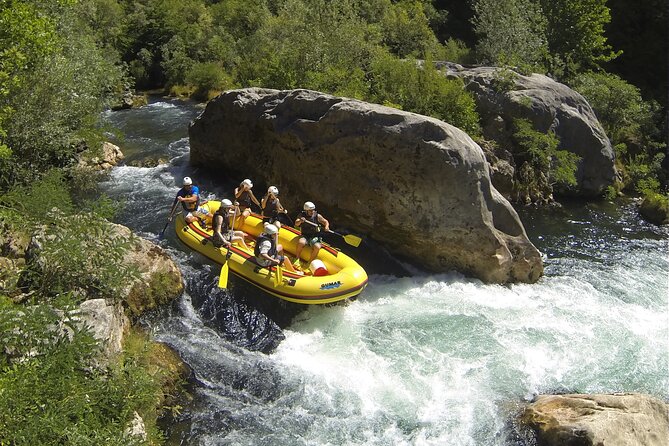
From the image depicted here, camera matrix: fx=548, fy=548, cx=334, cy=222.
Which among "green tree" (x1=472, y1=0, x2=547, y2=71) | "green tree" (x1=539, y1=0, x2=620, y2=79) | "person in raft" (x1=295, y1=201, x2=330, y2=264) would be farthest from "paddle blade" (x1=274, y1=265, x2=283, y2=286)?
"green tree" (x1=539, y1=0, x2=620, y2=79)

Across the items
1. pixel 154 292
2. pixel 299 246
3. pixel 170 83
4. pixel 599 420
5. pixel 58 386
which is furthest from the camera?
pixel 170 83

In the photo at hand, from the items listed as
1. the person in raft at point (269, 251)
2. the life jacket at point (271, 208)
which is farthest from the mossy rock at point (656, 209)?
the person in raft at point (269, 251)

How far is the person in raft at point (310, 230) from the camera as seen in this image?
32.6ft

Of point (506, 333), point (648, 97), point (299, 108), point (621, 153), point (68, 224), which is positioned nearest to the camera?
point (68, 224)

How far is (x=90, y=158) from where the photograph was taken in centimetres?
1434

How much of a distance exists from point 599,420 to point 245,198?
25.8 ft

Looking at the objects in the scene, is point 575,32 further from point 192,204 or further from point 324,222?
point 192,204

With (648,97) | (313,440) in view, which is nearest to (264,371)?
(313,440)

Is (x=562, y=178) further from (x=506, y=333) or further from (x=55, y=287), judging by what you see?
(x=55, y=287)

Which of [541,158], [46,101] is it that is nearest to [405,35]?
[541,158]

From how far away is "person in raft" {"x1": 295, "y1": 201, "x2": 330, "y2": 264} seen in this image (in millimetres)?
9945

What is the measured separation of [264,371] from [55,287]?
291 centimetres

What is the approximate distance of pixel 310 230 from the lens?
10172 mm

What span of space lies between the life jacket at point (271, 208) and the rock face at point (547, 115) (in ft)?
22.1
